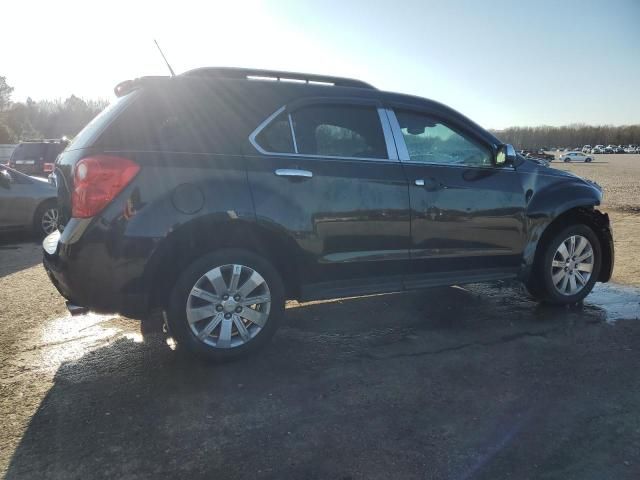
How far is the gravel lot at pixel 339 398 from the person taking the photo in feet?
7.74

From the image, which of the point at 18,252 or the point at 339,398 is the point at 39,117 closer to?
the point at 18,252

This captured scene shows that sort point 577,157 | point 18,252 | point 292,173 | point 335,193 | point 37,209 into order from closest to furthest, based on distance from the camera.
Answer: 1. point 292,173
2. point 335,193
3. point 18,252
4. point 37,209
5. point 577,157

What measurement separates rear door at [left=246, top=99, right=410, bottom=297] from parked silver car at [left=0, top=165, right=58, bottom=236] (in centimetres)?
610

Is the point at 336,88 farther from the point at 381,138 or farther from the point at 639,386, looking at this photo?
the point at 639,386

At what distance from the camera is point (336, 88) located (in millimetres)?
3861

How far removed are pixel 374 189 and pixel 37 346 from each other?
2842 millimetres

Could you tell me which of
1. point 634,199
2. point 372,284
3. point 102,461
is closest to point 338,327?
point 372,284

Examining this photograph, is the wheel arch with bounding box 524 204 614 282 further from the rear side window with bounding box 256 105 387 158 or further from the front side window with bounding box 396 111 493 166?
the rear side window with bounding box 256 105 387 158

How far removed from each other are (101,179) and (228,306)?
1.15 metres

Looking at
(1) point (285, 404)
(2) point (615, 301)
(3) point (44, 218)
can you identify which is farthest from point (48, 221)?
(2) point (615, 301)

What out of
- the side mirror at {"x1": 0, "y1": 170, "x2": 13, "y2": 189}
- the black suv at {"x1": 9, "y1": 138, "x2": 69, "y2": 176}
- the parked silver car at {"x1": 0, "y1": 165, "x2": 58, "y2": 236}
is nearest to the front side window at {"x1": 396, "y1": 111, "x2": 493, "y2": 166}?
the parked silver car at {"x1": 0, "y1": 165, "x2": 58, "y2": 236}

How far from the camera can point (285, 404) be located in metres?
2.91

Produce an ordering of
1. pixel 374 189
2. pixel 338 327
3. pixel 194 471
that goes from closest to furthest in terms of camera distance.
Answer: pixel 194 471, pixel 374 189, pixel 338 327

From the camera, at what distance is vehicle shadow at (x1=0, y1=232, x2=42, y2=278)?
250 inches
